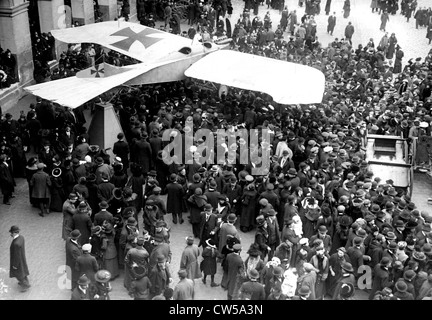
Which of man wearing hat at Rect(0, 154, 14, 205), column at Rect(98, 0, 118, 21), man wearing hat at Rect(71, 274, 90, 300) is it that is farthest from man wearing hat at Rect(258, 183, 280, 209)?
column at Rect(98, 0, 118, 21)

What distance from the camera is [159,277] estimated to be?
38.9ft

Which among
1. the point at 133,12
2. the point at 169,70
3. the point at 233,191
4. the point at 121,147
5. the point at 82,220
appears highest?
the point at 169,70

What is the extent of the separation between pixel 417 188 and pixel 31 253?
1112 centimetres

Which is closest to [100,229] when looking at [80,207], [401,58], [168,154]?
[80,207]

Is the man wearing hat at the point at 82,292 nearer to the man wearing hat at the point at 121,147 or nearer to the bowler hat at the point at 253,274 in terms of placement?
the bowler hat at the point at 253,274

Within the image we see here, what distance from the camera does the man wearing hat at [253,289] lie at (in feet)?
36.3

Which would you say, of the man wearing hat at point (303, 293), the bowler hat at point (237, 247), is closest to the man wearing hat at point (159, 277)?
the bowler hat at point (237, 247)

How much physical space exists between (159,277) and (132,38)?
12.3 m

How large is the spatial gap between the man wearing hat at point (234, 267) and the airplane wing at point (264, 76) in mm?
6873

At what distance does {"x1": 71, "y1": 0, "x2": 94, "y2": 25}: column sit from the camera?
90.7 feet

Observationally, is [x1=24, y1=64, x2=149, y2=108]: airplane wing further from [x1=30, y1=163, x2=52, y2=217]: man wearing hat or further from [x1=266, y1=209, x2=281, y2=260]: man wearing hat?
[x1=266, y1=209, x2=281, y2=260]: man wearing hat

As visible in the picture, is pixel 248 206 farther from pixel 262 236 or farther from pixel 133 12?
pixel 133 12

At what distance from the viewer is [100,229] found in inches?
501

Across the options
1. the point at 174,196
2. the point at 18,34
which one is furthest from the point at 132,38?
the point at 174,196
